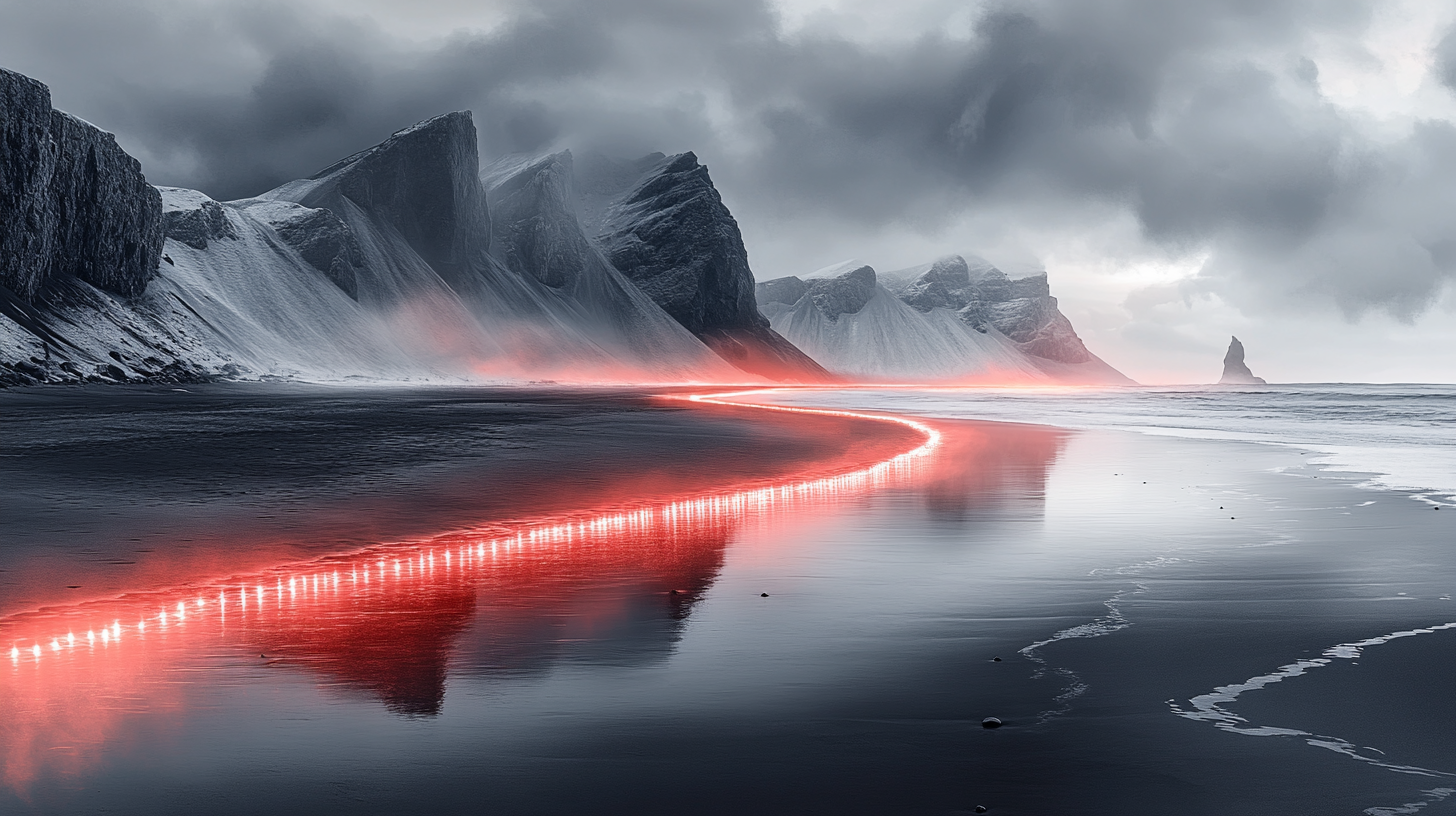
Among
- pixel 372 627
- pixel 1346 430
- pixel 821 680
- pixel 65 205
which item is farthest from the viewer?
pixel 65 205

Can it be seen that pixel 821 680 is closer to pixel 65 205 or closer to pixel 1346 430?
pixel 1346 430

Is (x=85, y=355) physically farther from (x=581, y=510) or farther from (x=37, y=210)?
(x=581, y=510)

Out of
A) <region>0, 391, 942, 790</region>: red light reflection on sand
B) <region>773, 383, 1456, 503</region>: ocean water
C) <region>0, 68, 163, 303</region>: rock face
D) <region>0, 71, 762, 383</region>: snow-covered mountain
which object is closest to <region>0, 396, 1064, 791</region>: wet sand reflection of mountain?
<region>0, 391, 942, 790</region>: red light reflection on sand

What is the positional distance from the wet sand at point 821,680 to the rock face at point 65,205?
114 metres

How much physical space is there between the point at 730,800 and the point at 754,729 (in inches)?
46.2

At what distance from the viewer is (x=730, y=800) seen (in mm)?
5836

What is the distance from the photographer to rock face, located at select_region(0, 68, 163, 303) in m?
112

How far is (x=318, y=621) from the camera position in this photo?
1020 centimetres

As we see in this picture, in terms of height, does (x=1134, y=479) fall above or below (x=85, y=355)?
below

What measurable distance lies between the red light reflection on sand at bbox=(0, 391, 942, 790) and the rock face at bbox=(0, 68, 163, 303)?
117 metres

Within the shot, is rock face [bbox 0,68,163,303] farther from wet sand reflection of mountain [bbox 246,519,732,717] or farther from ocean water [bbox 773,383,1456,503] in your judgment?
wet sand reflection of mountain [bbox 246,519,732,717]

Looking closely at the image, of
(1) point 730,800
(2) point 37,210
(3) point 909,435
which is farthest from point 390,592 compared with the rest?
(2) point 37,210

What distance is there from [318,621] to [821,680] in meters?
4.65

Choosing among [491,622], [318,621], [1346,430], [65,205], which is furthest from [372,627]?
[65,205]
